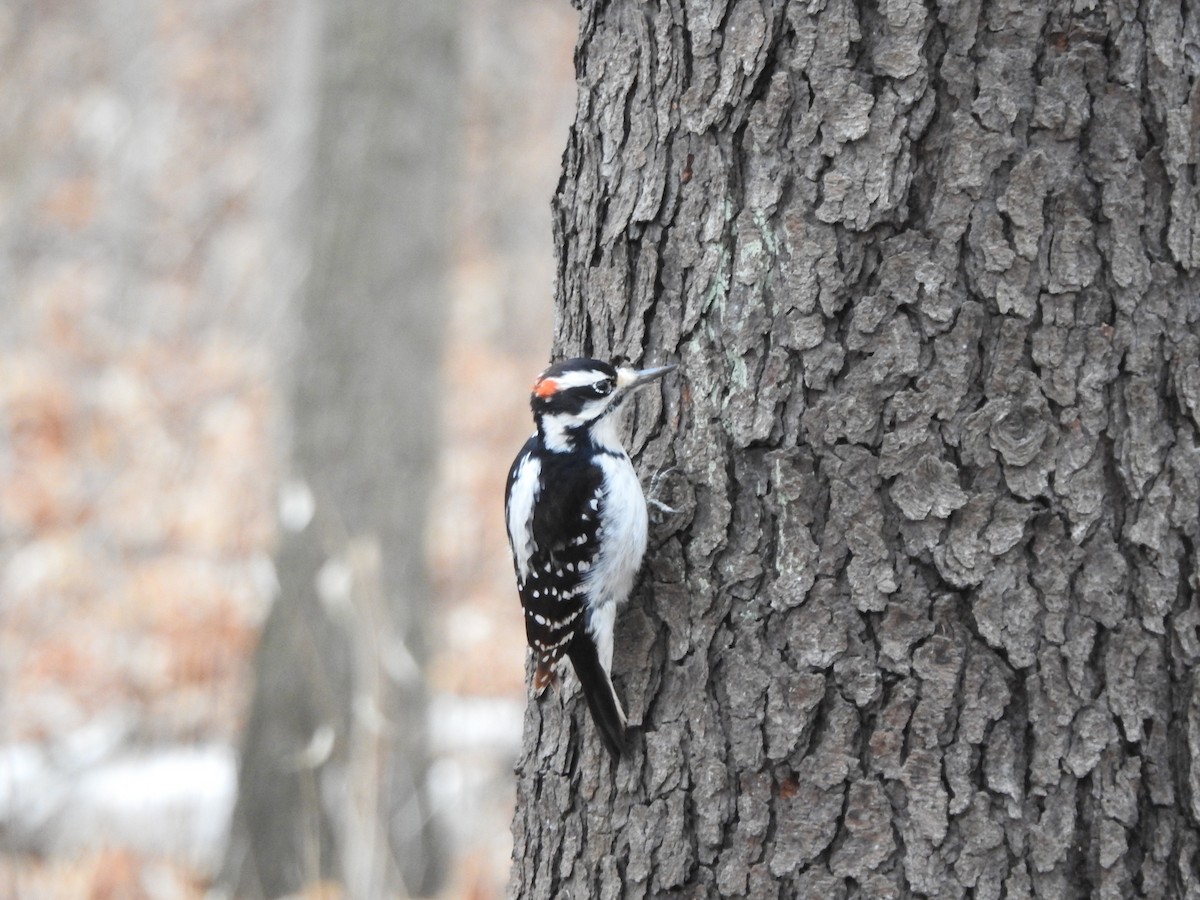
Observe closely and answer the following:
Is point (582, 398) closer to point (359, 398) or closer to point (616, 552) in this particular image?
point (616, 552)

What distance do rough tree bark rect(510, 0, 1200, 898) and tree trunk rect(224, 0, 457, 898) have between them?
331cm

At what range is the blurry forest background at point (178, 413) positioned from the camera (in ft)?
18.3

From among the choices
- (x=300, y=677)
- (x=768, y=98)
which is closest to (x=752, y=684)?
(x=768, y=98)

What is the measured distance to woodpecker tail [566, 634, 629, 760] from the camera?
7.88ft

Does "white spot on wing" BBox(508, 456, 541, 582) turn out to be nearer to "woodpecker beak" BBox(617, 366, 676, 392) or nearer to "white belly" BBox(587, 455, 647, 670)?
"white belly" BBox(587, 455, 647, 670)

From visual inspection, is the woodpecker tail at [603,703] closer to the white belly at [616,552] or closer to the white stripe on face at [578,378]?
the white belly at [616,552]

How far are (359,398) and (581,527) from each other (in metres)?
3.16

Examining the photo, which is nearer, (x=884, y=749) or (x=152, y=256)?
(x=884, y=749)

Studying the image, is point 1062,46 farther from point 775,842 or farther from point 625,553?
point 775,842

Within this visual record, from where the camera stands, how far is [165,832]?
5500mm

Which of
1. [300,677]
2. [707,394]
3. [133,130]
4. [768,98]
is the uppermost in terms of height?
[133,130]

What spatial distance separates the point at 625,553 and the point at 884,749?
68 cm

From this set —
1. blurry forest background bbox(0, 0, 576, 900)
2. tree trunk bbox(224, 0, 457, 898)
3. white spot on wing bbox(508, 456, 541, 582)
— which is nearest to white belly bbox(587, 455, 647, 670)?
white spot on wing bbox(508, 456, 541, 582)

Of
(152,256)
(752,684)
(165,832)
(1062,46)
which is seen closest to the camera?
(1062,46)
